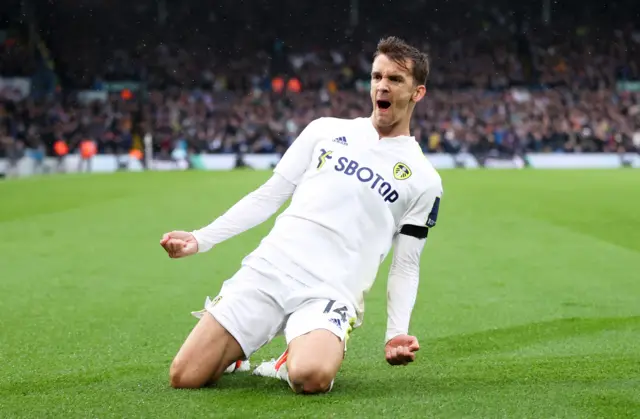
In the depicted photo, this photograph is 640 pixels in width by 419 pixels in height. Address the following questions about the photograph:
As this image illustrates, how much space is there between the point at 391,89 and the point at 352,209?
0.72 m

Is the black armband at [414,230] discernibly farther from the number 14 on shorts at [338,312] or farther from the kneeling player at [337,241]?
the number 14 on shorts at [338,312]

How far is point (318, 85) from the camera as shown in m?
49.0

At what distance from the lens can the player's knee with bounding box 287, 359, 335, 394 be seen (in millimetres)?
5406

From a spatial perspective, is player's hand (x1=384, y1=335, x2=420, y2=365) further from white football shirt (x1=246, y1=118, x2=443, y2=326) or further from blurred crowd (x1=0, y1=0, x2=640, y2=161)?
blurred crowd (x1=0, y1=0, x2=640, y2=161)

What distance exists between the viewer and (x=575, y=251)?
1341 centimetres

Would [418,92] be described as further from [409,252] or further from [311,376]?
[311,376]

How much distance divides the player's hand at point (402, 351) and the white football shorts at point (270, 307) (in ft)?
1.14

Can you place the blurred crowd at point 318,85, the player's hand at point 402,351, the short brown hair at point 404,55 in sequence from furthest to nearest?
the blurred crowd at point 318,85 → the short brown hair at point 404,55 → the player's hand at point 402,351

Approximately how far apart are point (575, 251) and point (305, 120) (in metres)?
33.0

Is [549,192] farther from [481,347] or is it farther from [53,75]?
[53,75]

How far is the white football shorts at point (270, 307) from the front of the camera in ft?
19.0

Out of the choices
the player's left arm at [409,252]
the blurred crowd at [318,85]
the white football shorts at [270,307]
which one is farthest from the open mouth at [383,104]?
the blurred crowd at [318,85]

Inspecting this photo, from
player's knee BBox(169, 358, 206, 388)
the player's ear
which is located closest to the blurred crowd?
the player's ear

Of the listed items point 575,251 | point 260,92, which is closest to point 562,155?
point 260,92
